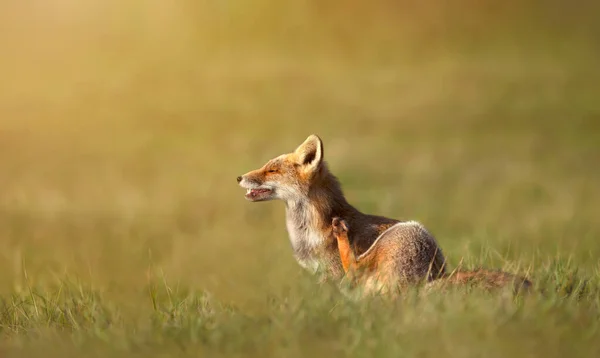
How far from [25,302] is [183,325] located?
2034mm

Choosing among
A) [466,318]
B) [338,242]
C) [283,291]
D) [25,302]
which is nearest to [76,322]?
[25,302]

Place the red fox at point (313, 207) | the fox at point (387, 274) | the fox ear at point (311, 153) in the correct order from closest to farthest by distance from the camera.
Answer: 1. the fox at point (387, 274)
2. the red fox at point (313, 207)
3. the fox ear at point (311, 153)

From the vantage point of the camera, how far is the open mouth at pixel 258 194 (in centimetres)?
845

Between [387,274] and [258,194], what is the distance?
1762mm

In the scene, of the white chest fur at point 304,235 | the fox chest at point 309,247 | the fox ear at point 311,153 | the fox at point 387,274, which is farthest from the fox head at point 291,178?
the fox at point 387,274

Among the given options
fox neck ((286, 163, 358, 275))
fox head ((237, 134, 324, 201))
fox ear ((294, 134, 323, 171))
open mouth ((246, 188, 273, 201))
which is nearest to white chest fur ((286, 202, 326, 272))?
fox neck ((286, 163, 358, 275))

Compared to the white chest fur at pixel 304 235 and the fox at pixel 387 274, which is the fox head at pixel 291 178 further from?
the fox at pixel 387 274

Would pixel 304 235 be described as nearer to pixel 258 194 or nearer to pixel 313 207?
pixel 313 207

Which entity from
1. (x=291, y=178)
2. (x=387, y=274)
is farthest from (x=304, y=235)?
(x=387, y=274)

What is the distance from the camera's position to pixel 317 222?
8.39m

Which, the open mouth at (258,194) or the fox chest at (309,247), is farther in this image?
the open mouth at (258,194)

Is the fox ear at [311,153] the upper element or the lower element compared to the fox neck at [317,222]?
upper

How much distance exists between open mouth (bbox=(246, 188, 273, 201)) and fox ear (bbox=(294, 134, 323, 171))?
0.44 m

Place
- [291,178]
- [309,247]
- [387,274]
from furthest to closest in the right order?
[291,178], [309,247], [387,274]
